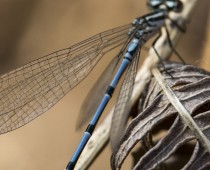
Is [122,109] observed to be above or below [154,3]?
below

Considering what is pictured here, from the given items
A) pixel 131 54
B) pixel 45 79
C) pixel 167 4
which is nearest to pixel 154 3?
pixel 167 4

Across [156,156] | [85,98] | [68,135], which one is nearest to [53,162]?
[68,135]

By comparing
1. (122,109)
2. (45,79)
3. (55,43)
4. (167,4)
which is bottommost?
(122,109)

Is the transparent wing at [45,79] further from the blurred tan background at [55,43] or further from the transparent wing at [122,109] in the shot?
the transparent wing at [122,109]

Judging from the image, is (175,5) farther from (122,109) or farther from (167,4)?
(122,109)

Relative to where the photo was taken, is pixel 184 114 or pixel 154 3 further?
pixel 154 3

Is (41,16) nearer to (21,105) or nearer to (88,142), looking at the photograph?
(21,105)

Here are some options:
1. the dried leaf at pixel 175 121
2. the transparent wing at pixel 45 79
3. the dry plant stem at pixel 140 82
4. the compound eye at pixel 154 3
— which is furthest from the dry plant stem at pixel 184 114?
the compound eye at pixel 154 3
